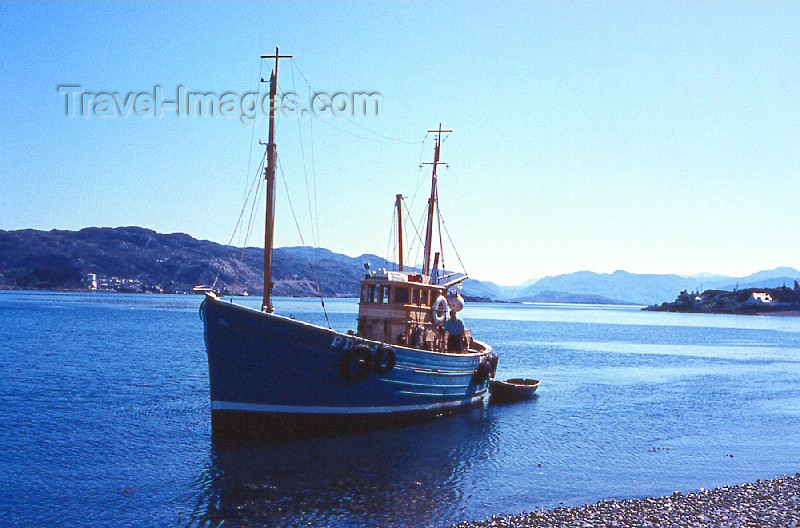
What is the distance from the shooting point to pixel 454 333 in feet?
99.9

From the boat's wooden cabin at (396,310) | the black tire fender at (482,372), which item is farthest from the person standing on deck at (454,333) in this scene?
the black tire fender at (482,372)

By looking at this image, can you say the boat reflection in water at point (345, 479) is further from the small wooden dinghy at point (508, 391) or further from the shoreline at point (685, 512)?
the small wooden dinghy at point (508, 391)

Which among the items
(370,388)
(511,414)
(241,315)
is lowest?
(511,414)

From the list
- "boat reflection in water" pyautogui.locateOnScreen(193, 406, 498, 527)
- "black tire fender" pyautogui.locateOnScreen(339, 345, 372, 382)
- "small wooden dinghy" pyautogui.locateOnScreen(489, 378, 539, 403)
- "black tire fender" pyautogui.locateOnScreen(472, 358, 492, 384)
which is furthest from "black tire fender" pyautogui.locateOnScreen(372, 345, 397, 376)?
"small wooden dinghy" pyautogui.locateOnScreen(489, 378, 539, 403)

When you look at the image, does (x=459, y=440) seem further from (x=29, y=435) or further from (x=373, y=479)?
(x=29, y=435)

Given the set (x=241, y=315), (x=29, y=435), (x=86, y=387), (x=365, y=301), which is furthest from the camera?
(x=86, y=387)

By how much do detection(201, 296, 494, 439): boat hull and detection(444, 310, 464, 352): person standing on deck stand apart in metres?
4.50

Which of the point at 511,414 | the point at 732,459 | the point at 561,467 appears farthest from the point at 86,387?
the point at 732,459

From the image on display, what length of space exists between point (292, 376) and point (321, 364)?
1.11 metres

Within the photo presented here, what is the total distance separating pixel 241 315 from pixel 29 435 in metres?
9.98

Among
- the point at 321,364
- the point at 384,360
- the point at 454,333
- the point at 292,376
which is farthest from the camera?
the point at 454,333

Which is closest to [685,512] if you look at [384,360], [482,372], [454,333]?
[384,360]

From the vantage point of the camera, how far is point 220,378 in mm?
22000

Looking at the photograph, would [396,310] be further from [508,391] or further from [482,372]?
[508,391]
